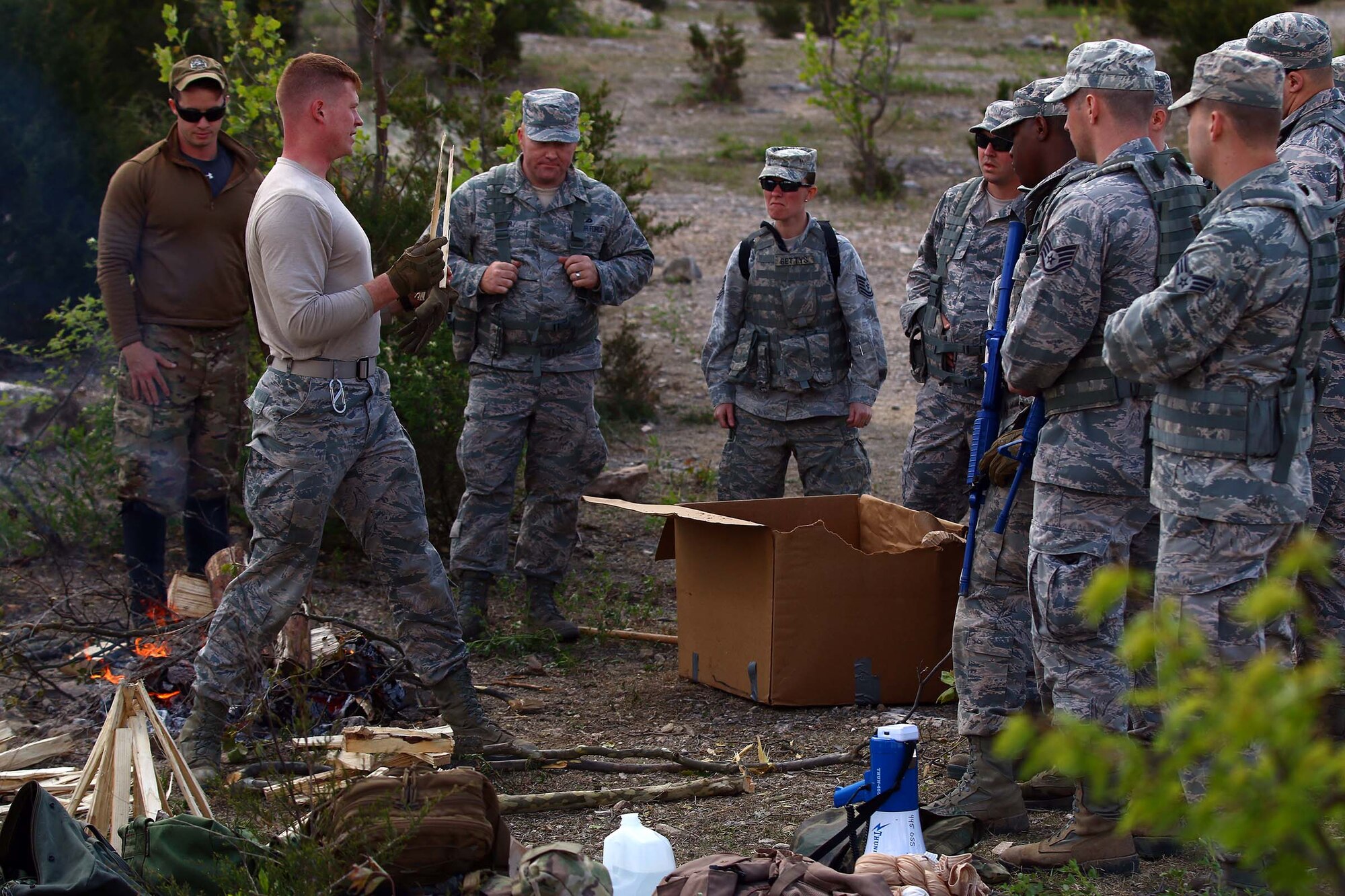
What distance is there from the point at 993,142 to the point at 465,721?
109 inches

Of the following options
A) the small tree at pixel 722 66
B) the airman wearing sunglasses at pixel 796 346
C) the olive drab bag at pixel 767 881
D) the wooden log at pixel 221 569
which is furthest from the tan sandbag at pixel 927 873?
the small tree at pixel 722 66

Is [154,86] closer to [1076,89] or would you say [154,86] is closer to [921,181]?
[921,181]

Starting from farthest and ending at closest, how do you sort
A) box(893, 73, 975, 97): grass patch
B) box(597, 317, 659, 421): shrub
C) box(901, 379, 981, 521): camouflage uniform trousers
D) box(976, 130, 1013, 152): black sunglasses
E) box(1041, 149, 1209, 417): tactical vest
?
1. box(893, 73, 975, 97): grass patch
2. box(597, 317, 659, 421): shrub
3. box(901, 379, 981, 521): camouflage uniform trousers
4. box(976, 130, 1013, 152): black sunglasses
5. box(1041, 149, 1209, 417): tactical vest

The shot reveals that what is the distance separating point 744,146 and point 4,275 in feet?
35.7

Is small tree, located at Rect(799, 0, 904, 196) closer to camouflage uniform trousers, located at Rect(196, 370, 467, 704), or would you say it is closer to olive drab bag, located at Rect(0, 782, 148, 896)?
camouflage uniform trousers, located at Rect(196, 370, 467, 704)

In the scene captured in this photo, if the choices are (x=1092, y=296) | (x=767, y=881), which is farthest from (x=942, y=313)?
(x=767, y=881)

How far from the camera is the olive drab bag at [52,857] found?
283 cm

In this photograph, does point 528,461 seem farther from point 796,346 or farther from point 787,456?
point 796,346

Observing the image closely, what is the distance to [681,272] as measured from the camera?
12531 millimetres

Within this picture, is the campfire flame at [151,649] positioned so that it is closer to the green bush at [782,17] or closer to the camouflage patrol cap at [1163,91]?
the camouflage patrol cap at [1163,91]

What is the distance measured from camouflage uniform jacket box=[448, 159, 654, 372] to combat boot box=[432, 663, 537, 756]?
1741mm

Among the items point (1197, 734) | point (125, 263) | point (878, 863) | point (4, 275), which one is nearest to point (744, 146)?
point (4, 275)

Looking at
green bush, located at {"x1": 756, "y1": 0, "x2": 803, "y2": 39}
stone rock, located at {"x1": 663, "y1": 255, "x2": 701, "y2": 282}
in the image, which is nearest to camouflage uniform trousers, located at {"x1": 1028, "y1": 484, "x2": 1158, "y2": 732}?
stone rock, located at {"x1": 663, "y1": 255, "x2": 701, "y2": 282}

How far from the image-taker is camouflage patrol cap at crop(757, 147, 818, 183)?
5.57 metres
